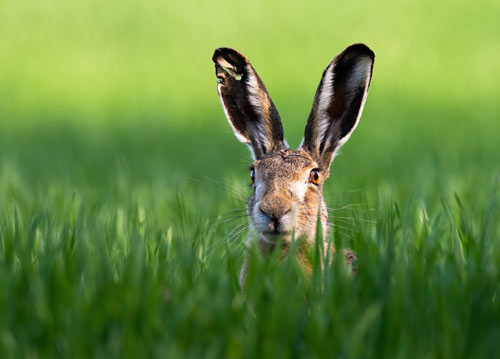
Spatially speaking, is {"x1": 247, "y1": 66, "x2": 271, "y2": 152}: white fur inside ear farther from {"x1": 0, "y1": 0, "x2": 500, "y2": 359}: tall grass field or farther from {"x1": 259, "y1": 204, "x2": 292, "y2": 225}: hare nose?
{"x1": 259, "y1": 204, "x2": 292, "y2": 225}: hare nose

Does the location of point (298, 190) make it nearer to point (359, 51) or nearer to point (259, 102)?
point (259, 102)

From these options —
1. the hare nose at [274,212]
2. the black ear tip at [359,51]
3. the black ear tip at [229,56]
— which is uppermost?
the black ear tip at [359,51]

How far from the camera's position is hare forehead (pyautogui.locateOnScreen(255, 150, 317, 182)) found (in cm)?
450

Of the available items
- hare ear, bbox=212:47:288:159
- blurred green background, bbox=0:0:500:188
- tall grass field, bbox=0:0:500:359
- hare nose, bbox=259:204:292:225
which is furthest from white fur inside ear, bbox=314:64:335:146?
blurred green background, bbox=0:0:500:188

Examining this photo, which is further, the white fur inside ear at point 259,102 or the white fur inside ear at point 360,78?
the white fur inside ear at point 259,102

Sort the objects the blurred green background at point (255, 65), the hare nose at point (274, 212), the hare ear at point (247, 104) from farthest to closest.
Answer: the blurred green background at point (255, 65), the hare ear at point (247, 104), the hare nose at point (274, 212)

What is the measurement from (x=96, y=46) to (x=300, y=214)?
1308cm

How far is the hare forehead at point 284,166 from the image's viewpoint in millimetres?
4500

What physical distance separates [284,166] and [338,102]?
0.75 meters

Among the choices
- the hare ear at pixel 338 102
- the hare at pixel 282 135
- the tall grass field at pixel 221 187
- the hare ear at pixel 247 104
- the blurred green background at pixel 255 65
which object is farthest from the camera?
the blurred green background at pixel 255 65

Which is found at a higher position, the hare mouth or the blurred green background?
the blurred green background

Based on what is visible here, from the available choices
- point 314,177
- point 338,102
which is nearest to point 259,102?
point 338,102

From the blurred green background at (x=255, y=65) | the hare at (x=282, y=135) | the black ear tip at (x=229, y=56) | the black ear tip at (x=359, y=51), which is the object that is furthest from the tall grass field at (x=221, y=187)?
the black ear tip at (x=359, y=51)

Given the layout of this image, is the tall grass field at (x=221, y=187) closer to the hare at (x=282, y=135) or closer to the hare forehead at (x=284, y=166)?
the hare at (x=282, y=135)
